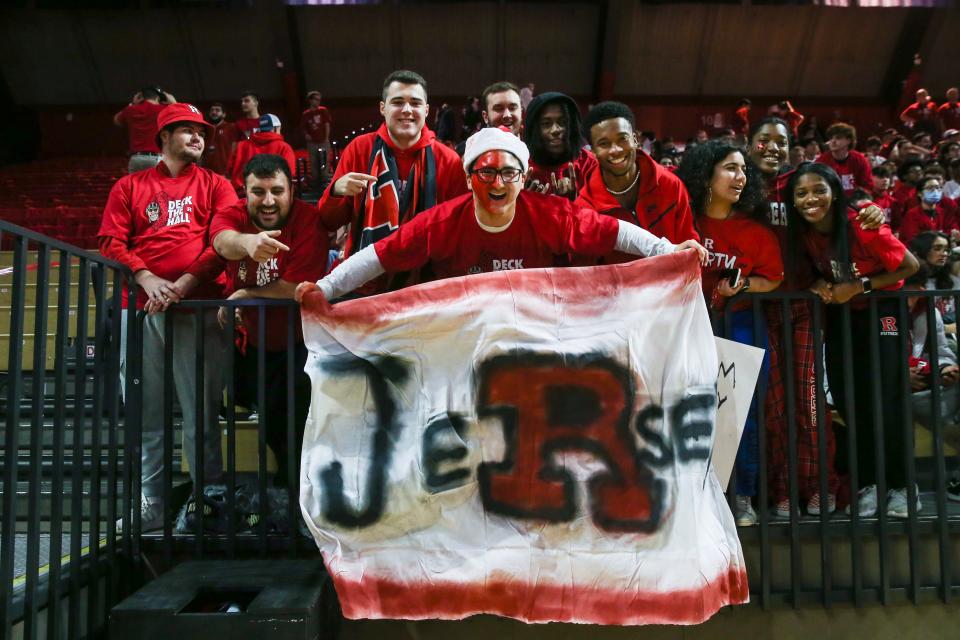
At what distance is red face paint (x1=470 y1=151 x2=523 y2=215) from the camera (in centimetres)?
309

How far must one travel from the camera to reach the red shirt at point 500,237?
3189mm

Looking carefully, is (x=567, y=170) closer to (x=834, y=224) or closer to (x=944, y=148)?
(x=834, y=224)

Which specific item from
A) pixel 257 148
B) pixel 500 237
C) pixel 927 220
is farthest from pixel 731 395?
pixel 927 220

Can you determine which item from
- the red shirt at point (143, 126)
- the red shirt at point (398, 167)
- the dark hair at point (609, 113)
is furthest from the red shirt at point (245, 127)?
the dark hair at point (609, 113)

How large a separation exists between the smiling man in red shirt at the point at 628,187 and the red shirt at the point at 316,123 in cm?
1054

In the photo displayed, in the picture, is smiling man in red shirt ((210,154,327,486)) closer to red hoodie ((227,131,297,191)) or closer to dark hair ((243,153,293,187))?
dark hair ((243,153,293,187))

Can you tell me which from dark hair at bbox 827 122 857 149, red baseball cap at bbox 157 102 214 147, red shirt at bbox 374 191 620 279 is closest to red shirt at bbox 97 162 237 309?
red baseball cap at bbox 157 102 214 147

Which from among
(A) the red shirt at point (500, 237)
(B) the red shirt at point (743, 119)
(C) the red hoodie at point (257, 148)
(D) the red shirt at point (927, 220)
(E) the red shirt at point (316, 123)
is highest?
(B) the red shirt at point (743, 119)

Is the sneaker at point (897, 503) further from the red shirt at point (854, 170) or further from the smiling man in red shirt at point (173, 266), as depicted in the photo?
the red shirt at point (854, 170)

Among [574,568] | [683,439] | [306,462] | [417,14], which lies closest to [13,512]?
[306,462]

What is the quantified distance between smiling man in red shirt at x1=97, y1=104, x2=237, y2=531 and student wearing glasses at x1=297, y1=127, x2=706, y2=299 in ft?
2.71

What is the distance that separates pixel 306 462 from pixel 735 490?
1.76m

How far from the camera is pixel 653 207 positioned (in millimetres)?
3475

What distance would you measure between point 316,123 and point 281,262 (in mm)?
10393
